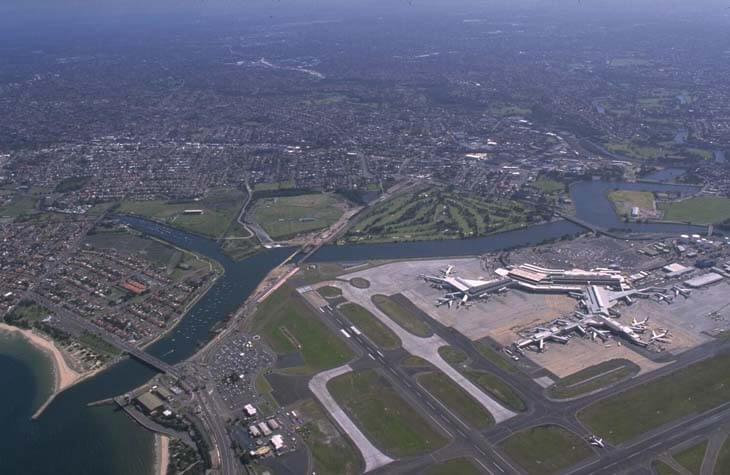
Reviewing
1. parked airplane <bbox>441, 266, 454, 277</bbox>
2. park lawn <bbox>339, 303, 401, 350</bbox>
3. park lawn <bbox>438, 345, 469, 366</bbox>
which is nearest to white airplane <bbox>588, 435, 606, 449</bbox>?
park lawn <bbox>438, 345, 469, 366</bbox>

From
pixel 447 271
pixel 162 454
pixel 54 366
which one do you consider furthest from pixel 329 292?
pixel 54 366

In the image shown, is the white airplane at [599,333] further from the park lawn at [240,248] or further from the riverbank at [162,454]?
the park lawn at [240,248]

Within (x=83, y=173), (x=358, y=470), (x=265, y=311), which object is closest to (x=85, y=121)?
(x=83, y=173)

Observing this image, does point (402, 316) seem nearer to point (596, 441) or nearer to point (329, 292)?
point (329, 292)

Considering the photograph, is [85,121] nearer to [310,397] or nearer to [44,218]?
[44,218]

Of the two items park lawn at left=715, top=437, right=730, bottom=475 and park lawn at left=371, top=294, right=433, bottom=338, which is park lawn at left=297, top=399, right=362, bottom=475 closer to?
park lawn at left=371, top=294, right=433, bottom=338

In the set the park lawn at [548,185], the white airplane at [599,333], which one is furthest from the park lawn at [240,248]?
the park lawn at [548,185]
